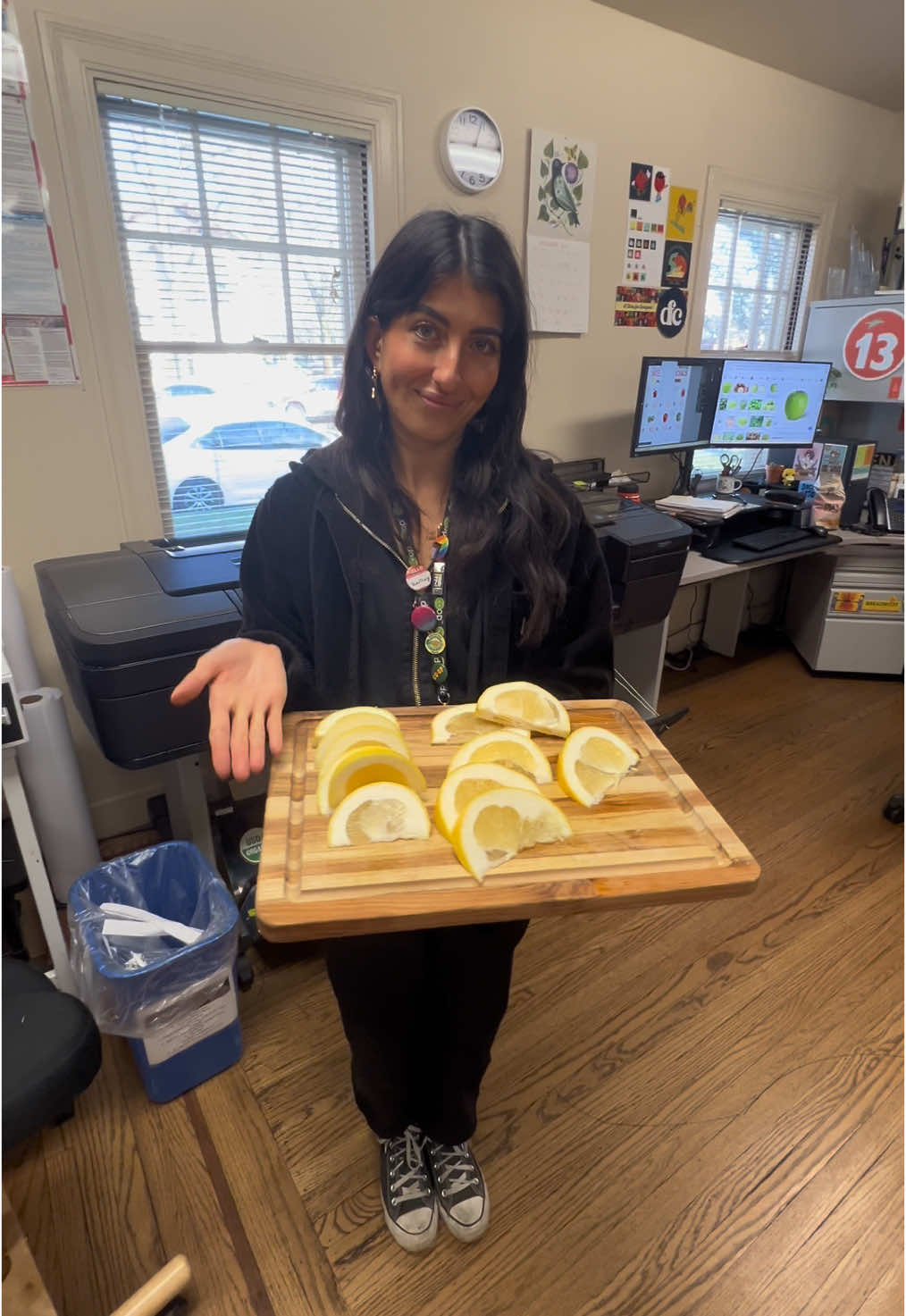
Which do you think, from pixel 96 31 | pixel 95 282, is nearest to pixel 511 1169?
pixel 95 282

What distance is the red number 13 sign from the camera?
10.0 feet

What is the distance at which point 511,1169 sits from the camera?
1.29 m

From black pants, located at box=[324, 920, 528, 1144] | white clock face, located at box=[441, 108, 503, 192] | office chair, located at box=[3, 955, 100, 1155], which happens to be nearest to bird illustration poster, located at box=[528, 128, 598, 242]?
white clock face, located at box=[441, 108, 503, 192]

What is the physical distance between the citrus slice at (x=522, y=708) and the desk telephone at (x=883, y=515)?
2.74 metres

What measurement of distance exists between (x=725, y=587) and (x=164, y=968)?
3.00 metres

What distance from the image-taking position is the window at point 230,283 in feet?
5.77

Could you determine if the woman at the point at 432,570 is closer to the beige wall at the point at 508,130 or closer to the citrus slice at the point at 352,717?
the citrus slice at the point at 352,717

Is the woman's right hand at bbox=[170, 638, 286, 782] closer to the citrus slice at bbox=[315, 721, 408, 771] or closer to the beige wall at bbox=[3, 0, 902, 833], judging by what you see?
the citrus slice at bbox=[315, 721, 408, 771]

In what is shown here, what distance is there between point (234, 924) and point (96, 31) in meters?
1.99

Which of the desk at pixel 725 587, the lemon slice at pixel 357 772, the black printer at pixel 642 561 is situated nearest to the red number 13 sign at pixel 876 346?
the desk at pixel 725 587

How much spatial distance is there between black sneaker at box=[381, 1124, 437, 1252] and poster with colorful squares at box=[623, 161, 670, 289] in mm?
2811

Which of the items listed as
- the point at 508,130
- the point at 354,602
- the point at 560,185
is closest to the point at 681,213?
the point at 560,185

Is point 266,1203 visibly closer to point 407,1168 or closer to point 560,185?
point 407,1168

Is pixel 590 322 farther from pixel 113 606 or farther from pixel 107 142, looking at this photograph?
pixel 113 606
